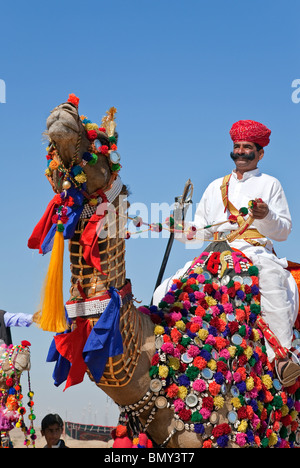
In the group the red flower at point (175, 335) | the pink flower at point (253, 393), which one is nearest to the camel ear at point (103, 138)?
the red flower at point (175, 335)

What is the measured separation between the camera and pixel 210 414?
6.05 metres

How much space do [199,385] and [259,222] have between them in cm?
181

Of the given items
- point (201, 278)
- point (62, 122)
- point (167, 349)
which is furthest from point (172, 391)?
point (62, 122)

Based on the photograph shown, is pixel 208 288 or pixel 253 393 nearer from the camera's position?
pixel 253 393

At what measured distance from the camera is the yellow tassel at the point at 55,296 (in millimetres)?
→ 5699

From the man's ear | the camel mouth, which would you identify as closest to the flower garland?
the man's ear

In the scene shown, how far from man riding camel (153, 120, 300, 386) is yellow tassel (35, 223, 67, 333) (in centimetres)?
174

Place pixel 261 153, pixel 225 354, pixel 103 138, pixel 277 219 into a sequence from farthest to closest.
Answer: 1. pixel 261 153
2. pixel 277 219
3. pixel 225 354
4. pixel 103 138

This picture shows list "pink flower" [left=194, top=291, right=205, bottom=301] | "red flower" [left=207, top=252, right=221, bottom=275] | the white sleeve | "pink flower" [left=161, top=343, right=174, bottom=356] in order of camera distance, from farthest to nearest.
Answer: the white sleeve, "red flower" [left=207, top=252, right=221, bottom=275], "pink flower" [left=194, top=291, right=205, bottom=301], "pink flower" [left=161, top=343, right=174, bottom=356]

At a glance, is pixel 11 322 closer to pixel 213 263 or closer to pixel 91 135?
pixel 213 263

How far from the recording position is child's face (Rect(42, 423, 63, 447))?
7.23 metres

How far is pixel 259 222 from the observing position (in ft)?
23.2

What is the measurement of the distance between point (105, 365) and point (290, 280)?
7.35 ft

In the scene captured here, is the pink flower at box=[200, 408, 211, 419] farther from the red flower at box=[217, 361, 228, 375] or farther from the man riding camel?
the man riding camel
